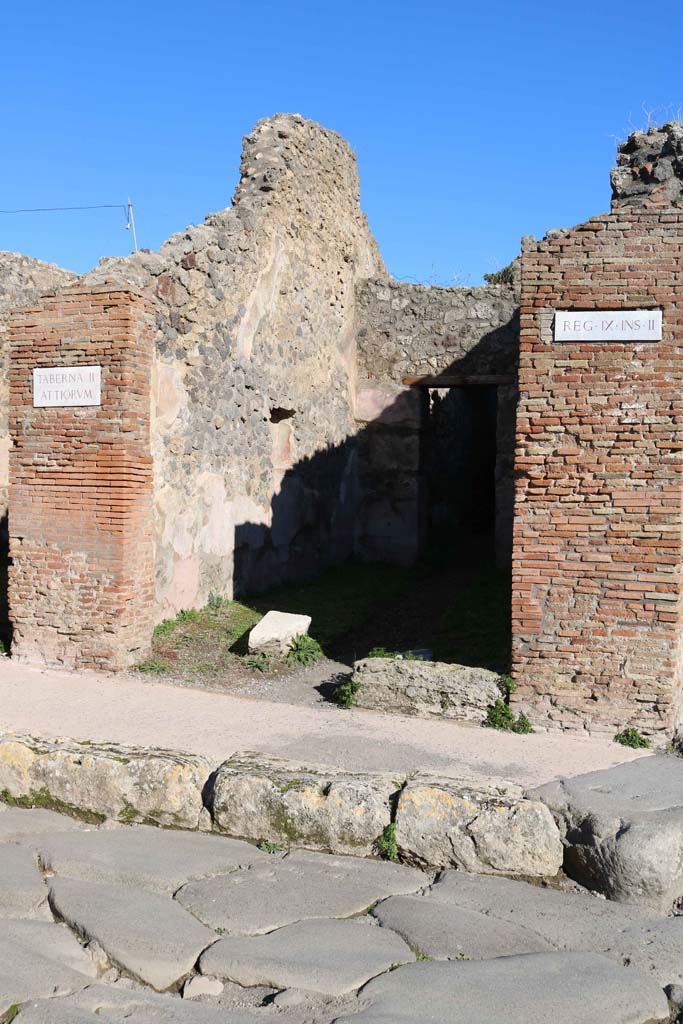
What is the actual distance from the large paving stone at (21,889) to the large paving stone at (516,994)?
149 cm

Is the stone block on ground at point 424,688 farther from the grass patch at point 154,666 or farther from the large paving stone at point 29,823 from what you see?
the large paving stone at point 29,823

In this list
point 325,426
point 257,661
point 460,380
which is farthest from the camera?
point 460,380

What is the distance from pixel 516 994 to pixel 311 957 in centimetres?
76

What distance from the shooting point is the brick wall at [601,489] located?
566cm

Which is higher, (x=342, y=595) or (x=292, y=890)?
(x=342, y=595)

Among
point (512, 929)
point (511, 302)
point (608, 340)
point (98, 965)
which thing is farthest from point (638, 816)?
point (511, 302)

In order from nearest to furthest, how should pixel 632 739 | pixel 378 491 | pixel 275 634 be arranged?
pixel 632 739, pixel 275 634, pixel 378 491

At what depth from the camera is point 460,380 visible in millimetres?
11625

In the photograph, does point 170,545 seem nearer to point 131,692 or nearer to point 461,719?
point 131,692

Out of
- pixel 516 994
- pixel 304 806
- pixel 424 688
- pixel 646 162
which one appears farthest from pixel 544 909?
pixel 646 162

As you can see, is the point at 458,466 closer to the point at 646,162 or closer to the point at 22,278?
the point at 22,278

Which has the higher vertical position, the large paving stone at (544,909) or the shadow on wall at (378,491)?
the shadow on wall at (378,491)

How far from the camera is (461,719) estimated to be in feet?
19.8

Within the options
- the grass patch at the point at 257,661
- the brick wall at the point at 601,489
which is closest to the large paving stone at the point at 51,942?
the brick wall at the point at 601,489
